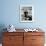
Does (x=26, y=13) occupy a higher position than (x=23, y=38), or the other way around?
(x=26, y=13)

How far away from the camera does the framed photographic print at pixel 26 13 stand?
4039mm

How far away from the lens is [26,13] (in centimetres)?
406

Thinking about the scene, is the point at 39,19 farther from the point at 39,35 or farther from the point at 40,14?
the point at 39,35

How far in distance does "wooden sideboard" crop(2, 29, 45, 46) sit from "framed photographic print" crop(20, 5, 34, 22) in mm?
660

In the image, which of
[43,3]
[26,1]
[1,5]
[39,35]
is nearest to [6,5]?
[1,5]

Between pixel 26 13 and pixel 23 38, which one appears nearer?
pixel 23 38

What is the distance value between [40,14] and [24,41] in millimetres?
1117

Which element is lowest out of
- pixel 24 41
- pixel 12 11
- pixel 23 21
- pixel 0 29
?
pixel 24 41

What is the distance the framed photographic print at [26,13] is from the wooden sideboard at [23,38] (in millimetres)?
660

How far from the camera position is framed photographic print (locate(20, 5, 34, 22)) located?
4.04 meters

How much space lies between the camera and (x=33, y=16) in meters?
4.07

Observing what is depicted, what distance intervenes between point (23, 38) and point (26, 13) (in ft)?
3.03

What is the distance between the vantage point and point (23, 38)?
3561mm

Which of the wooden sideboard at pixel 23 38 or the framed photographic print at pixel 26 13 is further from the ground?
the framed photographic print at pixel 26 13
